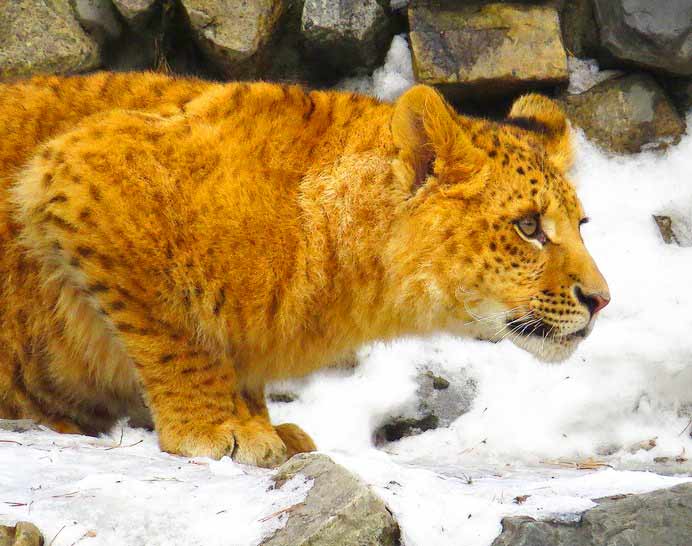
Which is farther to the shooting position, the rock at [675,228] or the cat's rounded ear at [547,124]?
the rock at [675,228]

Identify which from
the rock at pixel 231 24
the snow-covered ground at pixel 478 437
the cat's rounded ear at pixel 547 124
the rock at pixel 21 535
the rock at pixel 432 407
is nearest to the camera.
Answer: the rock at pixel 21 535

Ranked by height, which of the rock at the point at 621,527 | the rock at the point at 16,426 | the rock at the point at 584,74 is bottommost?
the rock at the point at 16,426

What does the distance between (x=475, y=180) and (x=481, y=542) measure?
6.34 ft

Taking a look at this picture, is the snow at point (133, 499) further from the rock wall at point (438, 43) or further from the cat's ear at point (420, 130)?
the rock wall at point (438, 43)

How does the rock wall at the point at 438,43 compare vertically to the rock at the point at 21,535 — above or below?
above

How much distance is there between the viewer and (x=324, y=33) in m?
7.58

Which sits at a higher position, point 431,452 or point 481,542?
point 481,542

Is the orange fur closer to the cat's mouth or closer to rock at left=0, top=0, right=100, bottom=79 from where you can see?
the cat's mouth

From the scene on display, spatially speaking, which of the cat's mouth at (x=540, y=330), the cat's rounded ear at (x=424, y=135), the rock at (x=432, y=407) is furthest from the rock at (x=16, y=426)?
the rock at (x=432, y=407)

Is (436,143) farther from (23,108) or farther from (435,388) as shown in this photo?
(435,388)

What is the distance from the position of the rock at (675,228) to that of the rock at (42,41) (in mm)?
4651

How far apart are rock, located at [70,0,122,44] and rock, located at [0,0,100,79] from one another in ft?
0.19

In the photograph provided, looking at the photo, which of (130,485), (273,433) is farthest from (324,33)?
(130,485)

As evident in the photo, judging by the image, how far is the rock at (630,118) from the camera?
7672mm
